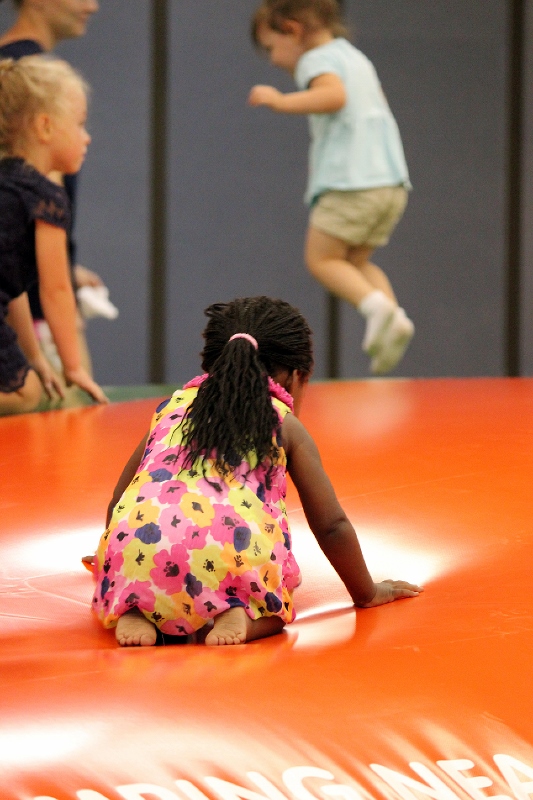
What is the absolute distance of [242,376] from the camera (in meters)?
1.39

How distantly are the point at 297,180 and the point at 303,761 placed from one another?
4.72 metres

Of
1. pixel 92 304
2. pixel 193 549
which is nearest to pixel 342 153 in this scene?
pixel 92 304

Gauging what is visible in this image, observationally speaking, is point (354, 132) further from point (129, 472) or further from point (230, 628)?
point (230, 628)

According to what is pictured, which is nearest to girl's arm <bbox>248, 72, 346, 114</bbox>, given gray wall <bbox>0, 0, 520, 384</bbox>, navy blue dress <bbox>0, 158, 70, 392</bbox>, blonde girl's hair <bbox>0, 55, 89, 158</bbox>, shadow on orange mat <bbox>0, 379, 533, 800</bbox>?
blonde girl's hair <bbox>0, 55, 89, 158</bbox>

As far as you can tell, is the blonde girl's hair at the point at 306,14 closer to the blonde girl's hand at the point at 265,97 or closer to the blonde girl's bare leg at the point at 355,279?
the blonde girl's hand at the point at 265,97

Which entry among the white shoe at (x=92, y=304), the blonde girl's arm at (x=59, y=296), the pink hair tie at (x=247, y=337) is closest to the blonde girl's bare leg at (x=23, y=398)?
the blonde girl's arm at (x=59, y=296)

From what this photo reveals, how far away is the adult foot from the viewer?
127 cm

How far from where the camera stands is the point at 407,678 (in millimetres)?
1131

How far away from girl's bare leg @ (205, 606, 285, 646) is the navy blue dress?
1861 mm

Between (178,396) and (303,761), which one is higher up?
(178,396)

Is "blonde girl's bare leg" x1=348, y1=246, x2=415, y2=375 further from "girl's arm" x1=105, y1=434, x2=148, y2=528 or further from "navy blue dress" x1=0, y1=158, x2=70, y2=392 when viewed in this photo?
"girl's arm" x1=105, y1=434, x2=148, y2=528

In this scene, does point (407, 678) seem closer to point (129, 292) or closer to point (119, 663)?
point (119, 663)

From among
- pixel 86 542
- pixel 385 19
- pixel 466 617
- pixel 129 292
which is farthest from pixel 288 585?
pixel 385 19

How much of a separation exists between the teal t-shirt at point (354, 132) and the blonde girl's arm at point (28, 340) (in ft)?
4.37
